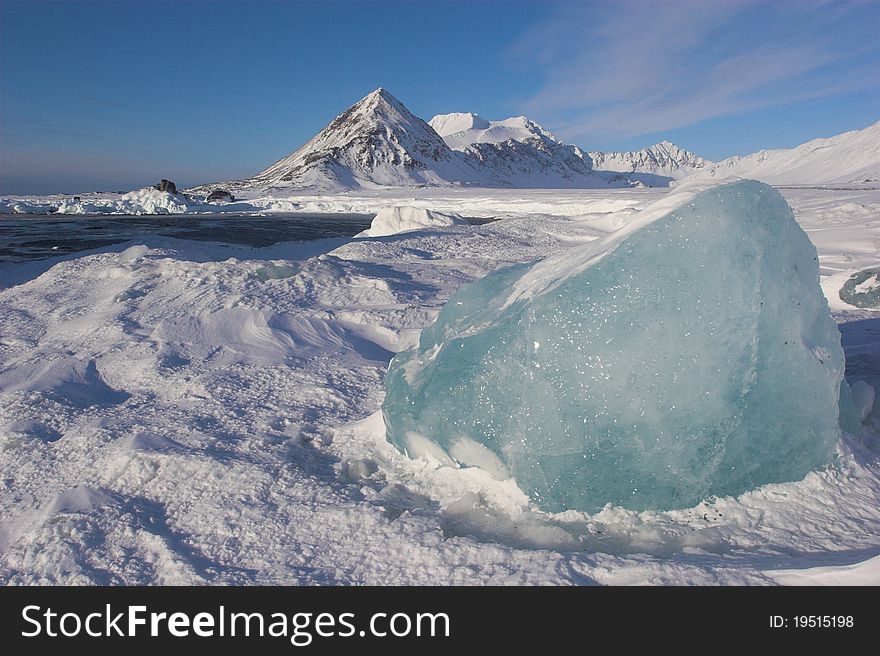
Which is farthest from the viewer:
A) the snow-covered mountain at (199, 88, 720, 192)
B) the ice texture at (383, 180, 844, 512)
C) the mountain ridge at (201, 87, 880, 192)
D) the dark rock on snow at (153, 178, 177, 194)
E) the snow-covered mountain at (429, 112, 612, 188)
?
the snow-covered mountain at (429, 112, 612, 188)

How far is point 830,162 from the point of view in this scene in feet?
407

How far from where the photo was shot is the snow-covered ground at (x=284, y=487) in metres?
2.39

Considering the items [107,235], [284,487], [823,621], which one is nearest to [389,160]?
[107,235]

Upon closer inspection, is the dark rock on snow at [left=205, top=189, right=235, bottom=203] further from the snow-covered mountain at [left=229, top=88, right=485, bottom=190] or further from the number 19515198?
the number 19515198

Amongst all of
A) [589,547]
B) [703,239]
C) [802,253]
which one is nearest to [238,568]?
[589,547]

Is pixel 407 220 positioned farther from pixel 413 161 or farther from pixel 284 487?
pixel 413 161

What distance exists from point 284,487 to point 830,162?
507 feet

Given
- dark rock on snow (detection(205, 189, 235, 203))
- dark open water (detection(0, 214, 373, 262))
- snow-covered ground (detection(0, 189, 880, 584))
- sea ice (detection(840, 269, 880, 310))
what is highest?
dark rock on snow (detection(205, 189, 235, 203))

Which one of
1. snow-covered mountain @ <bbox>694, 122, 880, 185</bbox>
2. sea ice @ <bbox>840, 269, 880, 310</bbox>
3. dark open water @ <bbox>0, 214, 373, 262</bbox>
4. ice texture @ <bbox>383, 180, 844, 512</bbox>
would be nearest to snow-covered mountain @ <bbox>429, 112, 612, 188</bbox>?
snow-covered mountain @ <bbox>694, 122, 880, 185</bbox>

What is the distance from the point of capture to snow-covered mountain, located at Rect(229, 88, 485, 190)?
91.4m

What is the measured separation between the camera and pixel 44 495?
3.04 meters

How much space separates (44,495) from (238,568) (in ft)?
4.63

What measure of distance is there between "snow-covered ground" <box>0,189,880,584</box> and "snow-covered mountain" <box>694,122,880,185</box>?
110548 mm

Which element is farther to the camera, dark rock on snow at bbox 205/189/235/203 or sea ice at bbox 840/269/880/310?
dark rock on snow at bbox 205/189/235/203
